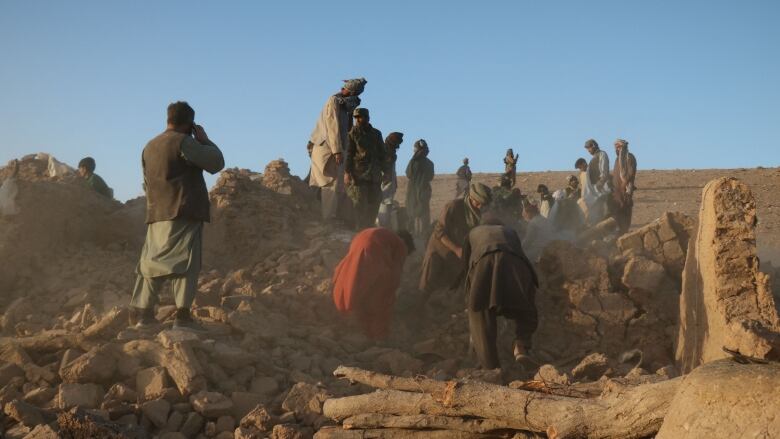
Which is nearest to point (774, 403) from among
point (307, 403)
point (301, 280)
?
point (307, 403)

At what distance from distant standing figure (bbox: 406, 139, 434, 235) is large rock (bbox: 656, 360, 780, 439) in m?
8.96

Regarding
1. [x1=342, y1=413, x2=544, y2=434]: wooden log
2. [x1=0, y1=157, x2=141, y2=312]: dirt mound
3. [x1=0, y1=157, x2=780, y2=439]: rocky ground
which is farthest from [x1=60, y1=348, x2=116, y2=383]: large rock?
[x1=0, y1=157, x2=141, y2=312]: dirt mound

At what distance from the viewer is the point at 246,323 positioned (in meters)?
5.92

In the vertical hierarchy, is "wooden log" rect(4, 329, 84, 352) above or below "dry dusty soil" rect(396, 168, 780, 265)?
below


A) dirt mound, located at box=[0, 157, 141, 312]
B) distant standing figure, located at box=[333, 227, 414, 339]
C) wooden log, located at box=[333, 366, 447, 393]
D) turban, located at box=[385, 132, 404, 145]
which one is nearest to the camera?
wooden log, located at box=[333, 366, 447, 393]

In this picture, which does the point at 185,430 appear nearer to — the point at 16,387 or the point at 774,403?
the point at 16,387

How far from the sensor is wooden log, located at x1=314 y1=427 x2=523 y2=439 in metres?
3.74

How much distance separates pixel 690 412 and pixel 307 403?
2.48 m

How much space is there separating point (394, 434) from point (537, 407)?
77 centimetres

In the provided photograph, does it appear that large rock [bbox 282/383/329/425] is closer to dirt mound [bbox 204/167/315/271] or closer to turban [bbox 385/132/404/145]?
dirt mound [bbox 204/167/315/271]

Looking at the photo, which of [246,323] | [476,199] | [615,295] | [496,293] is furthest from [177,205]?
[615,295]

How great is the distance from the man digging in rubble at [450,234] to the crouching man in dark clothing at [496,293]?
1041 millimetres

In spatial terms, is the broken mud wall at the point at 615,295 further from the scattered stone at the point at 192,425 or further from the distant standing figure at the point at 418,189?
the distant standing figure at the point at 418,189

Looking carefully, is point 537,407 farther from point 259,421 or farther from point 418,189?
point 418,189
